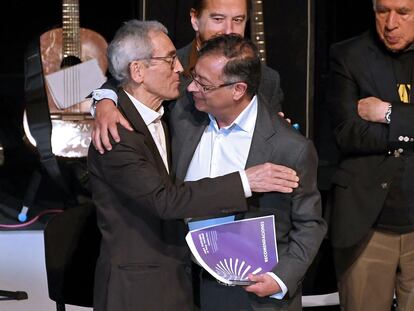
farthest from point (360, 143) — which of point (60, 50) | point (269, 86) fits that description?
point (60, 50)

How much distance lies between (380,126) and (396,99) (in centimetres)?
14

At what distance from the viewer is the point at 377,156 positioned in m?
3.44

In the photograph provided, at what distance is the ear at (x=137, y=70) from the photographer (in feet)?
9.67

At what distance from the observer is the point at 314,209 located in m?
2.87

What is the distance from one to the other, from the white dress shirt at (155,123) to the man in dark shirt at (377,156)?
0.72 m

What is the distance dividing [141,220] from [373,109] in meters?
0.98

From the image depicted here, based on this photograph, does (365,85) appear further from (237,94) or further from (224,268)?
(224,268)

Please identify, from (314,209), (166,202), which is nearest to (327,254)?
(314,209)

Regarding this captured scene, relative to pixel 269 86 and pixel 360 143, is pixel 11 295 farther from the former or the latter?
pixel 360 143

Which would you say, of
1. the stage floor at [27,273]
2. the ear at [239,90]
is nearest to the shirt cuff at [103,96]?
the ear at [239,90]

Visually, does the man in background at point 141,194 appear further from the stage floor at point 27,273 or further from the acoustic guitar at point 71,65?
the acoustic guitar at point 71,65

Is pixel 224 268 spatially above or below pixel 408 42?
below

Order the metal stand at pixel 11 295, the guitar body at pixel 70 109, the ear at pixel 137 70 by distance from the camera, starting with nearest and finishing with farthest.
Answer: the ear at pixel 137 70
the metal stand at pixel 11 295
the guitar body at pixel 70 109

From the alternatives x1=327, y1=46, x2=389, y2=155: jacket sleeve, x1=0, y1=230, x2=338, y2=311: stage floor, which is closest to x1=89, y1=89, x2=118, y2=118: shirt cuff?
x1=327, y1=46, x2=389, y2=155: jacket sleeve
